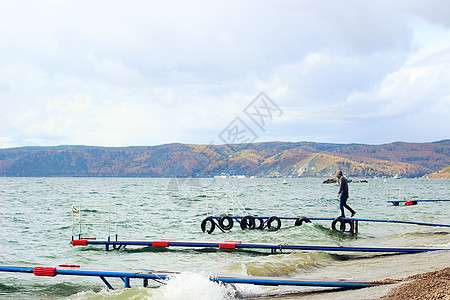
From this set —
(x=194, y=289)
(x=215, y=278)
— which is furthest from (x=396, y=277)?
(x=194, y=289)

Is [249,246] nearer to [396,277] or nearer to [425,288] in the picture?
[396,277]

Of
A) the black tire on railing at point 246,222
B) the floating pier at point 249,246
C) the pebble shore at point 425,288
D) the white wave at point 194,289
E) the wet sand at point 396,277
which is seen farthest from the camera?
the black tire on railing at point 246,222

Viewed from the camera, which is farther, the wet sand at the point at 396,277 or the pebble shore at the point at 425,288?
the wet sand at the point at 396,277

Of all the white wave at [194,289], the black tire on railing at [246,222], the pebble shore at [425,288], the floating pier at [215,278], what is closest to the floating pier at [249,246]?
the floating pier at [215,278]

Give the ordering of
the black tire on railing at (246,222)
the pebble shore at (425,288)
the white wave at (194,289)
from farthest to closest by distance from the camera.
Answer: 1. the black tire on railing at (246,222)
2. the white wave at (194,289)
3. the pebble shore at (425,288)

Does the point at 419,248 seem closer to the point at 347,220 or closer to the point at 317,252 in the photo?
the point at 317,252

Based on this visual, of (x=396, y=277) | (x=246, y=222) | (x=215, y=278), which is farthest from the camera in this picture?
(x=246, y=222)

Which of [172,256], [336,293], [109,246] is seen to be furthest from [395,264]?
[109,246]

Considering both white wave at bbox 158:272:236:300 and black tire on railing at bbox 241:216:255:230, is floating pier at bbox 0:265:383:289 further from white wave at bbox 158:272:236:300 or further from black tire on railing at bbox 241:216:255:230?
black tire on railing at bbox 241:216:255:230

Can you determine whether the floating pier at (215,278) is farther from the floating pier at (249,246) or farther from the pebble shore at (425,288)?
the floating pier at (249,246)

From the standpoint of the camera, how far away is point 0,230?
23953 millimetres

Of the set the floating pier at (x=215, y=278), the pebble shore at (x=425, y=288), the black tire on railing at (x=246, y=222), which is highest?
the pebble shore at (x=425, y=288)

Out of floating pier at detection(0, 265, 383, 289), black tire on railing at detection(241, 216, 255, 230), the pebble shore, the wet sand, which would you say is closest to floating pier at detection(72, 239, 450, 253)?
the wet sand

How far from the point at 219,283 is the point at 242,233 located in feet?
40.8
